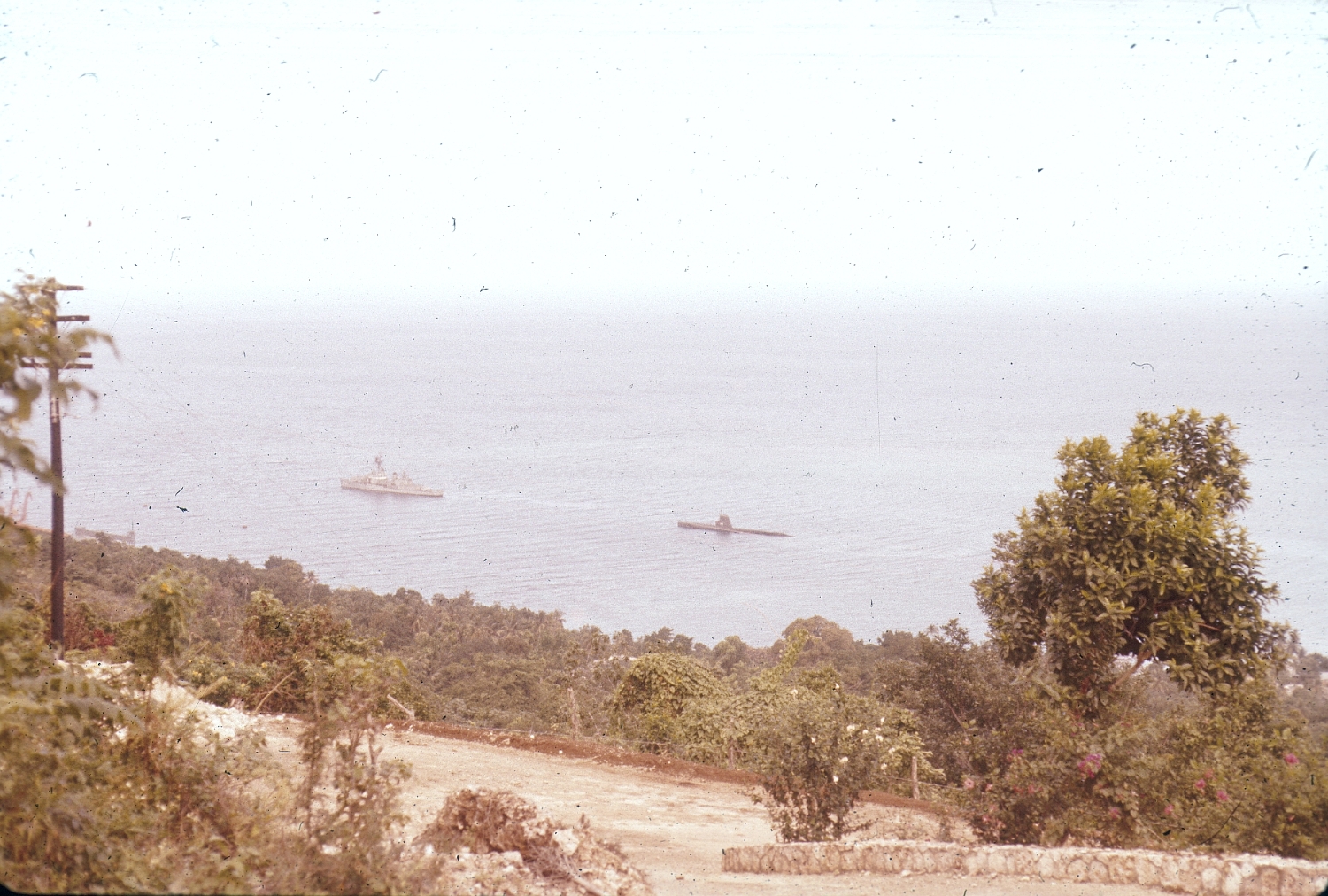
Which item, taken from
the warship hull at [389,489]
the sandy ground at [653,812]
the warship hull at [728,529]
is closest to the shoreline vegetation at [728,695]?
the sandy ground at [653,812]

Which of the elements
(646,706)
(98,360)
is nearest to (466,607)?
(646,706)

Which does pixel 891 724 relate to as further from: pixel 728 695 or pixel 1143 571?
pixel 1143 571

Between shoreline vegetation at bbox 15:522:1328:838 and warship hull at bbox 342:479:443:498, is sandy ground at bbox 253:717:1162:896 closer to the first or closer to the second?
shoreline vegetation at bbox 15:522:1328:838

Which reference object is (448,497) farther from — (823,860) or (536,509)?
(823,860)

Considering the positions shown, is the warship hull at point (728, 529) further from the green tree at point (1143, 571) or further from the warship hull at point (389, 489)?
the green tree at point (1143, 571)

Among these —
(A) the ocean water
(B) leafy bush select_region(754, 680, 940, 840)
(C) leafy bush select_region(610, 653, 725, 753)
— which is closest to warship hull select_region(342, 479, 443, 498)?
(A) the ocean water

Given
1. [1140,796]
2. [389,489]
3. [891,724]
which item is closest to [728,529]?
[389,489]
